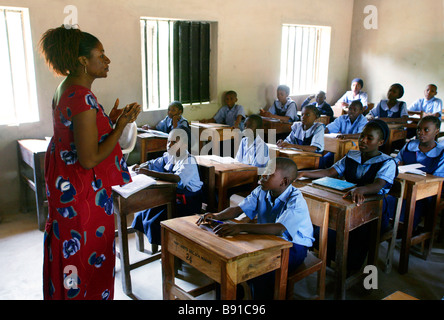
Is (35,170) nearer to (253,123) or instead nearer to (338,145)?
(253,123)

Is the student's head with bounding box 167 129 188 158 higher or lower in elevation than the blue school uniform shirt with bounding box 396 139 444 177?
higher

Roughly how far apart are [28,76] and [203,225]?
3.02m

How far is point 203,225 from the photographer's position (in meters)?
1.87

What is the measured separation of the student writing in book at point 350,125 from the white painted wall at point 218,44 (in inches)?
64.7

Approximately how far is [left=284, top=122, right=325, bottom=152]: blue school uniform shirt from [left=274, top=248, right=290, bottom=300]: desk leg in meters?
2.37

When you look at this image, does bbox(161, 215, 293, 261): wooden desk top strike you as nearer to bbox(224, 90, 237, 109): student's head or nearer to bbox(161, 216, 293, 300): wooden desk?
bbox(161, 216, 293, 300): wooden desk

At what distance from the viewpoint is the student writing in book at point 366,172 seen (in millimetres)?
2594

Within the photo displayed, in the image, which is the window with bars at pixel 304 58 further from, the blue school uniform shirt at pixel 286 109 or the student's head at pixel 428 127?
the student's head at pixel 428 127

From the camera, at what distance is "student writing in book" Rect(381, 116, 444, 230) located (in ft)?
10.1

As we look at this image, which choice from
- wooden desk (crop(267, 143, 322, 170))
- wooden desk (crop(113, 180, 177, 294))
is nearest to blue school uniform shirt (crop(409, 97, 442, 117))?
wooden desk (crop(267, 143, 322, 170))

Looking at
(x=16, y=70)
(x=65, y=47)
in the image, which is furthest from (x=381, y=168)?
(x=16, y=70)

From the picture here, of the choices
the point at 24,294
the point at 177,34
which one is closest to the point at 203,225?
the point at 24,294

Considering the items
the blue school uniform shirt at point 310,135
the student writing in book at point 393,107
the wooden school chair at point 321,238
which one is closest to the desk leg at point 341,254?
the wooden school chair at point 321,238
